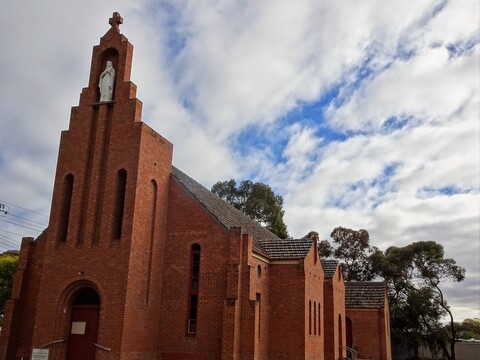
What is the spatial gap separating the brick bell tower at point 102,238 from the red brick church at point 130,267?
5cm

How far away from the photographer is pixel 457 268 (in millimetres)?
51656

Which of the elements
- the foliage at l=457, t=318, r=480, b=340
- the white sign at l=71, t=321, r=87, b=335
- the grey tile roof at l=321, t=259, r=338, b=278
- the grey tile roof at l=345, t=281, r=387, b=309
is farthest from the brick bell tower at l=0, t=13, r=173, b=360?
the foliage at l=457, t=318, r=480, b=340

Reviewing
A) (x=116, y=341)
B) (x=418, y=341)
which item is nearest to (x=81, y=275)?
(x=116, y=341)

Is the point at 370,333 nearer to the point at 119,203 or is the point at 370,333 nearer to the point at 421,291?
the point at 421,291

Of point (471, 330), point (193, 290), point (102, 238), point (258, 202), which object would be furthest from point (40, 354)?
point (471, 330)

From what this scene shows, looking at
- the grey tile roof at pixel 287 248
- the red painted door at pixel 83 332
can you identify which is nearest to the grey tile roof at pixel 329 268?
the grey tile roof at pixel 287 248

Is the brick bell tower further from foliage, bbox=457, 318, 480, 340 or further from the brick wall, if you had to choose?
foliage, bbox=457, 318, 480, 340

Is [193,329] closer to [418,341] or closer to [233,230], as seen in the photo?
[233,230]

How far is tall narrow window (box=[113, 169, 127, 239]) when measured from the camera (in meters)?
21.2

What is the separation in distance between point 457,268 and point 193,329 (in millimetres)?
39123

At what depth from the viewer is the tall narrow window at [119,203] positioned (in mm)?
21203

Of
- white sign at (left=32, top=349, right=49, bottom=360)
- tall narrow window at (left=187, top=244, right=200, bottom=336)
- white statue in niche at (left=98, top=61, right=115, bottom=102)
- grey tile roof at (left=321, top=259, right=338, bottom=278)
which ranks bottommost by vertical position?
white sign at (left=32, top=349, right=49, bottom=360)

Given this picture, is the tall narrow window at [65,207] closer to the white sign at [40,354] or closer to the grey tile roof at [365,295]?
the white sign at [40,354]

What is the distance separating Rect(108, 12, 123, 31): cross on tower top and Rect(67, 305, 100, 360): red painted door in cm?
1358
